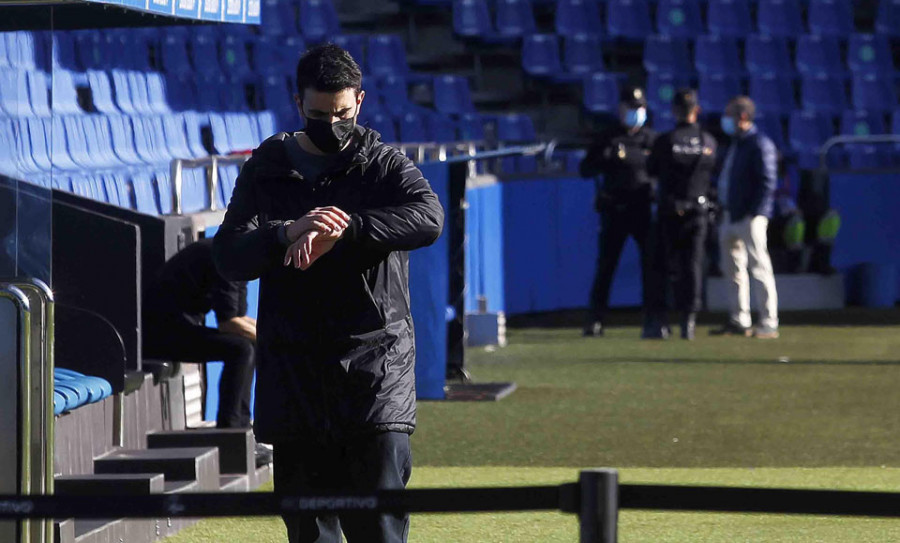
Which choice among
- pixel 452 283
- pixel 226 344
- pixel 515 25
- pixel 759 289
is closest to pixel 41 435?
pixel 226 344

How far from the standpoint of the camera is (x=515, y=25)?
21.4 m

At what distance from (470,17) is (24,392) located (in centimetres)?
1658

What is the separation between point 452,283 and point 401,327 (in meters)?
6.84

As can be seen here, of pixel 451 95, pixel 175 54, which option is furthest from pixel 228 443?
pixel 451 95

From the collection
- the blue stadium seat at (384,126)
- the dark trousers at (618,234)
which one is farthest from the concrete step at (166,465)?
the blue stadium seat at (384,126)

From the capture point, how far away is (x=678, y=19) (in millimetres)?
21703

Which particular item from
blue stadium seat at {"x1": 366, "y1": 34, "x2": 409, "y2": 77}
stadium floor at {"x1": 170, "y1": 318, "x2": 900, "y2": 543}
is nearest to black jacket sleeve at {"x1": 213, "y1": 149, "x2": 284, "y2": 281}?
stadium floor at {"x1": 170, "y1": 318, "x2": 900, "y2": 543}

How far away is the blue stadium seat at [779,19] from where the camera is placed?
72.0 feet

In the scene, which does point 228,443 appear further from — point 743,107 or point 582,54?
point 582,54

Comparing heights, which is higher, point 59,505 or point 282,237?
point 282,237

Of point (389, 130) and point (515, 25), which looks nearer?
point (389, 130)

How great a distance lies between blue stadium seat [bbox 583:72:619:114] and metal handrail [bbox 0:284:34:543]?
15932 millimetres

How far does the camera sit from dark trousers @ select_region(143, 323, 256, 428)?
795 cm

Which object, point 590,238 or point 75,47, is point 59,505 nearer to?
point 75,47
